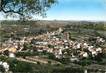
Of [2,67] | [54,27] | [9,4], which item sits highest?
[9,4]

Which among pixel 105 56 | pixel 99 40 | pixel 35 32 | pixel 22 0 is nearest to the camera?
pixel 22 0

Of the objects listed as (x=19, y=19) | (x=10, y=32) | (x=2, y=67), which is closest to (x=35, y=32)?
(x=10, y=32)

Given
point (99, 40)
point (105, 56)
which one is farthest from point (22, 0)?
point (99, 40)

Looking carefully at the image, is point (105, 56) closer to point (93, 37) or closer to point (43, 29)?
point (93, 37)

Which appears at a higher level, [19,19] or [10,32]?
[19,19]

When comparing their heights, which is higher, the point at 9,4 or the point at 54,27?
the point at 9,4

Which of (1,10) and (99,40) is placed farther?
(99,40)

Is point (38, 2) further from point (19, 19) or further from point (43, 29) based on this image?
point (43, 29)

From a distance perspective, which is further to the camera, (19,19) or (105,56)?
(105,56)

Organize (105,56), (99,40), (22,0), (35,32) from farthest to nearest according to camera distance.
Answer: (35,32), (99,40), (105,56), (22,0)
